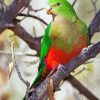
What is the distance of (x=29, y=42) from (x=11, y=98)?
5.43 feet

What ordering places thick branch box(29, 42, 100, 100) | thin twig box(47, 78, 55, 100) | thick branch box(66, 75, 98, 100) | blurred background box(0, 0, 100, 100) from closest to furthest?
1. thin twig box(47, 78, 55, 100)
2. thick branch box(29, 42, 100, 100)
3. thick branch box(66, 75, 98, 100)
4. blurred background box(0, 0, 100, 100)

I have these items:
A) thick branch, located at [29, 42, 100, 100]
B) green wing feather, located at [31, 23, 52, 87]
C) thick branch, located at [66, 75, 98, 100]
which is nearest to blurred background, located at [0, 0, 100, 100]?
thick branch, located at [66, 75, 98, 100]

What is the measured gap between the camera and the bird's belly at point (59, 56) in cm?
138

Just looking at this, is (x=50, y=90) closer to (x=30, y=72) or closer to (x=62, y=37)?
(x=62, y=37)

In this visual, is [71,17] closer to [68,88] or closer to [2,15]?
[2,15]

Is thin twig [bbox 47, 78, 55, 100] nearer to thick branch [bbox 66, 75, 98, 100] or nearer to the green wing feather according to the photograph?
the green wing feather

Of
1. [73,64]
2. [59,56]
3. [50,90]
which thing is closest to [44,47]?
[59,56]

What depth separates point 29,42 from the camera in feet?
5.51

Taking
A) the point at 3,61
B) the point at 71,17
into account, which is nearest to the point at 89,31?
the point at 71,17

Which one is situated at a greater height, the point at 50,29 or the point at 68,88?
the point at 50,29

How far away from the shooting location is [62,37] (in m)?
1.36

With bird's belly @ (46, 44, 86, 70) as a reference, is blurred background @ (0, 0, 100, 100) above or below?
below

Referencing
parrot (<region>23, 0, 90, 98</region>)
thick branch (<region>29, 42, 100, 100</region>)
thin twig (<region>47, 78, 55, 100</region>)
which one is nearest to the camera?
thin twig (<region>47, 78, 55, 100</region>)

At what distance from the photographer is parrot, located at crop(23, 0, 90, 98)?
4.50 ft
